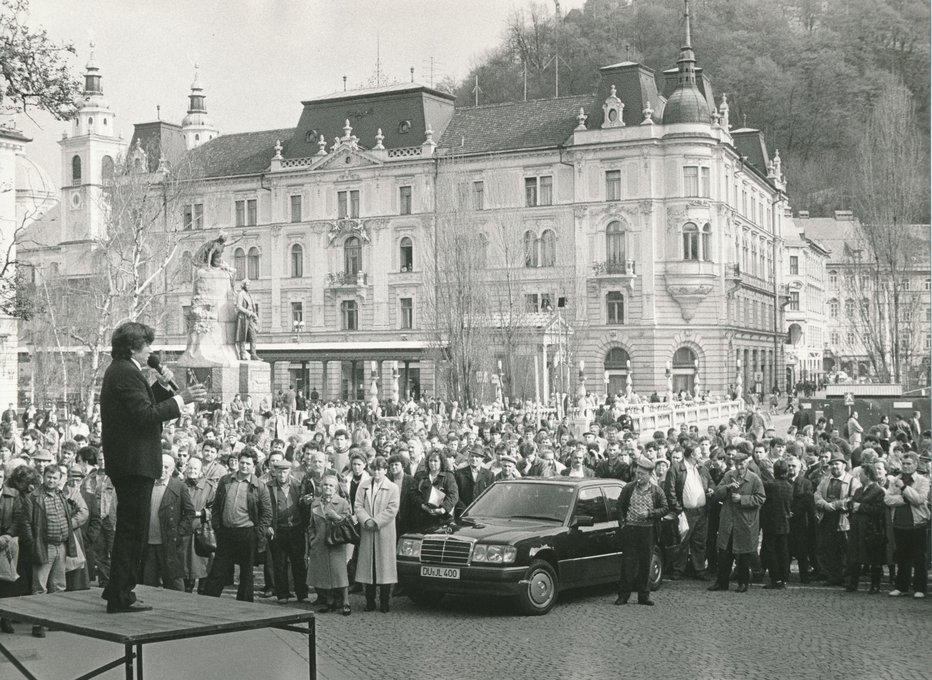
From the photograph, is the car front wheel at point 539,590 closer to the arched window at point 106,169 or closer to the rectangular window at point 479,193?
the arched window at point 106,169

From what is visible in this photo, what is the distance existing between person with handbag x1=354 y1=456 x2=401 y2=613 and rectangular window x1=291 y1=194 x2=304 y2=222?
50.6m

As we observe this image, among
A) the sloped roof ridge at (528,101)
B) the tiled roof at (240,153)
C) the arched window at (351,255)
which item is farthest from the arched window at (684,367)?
the tiled roof at (240,153)

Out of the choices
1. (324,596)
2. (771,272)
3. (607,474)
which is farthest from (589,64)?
(324,596)

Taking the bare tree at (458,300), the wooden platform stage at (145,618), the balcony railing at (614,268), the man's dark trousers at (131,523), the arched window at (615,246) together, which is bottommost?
the wooden platform stage at (145,618)

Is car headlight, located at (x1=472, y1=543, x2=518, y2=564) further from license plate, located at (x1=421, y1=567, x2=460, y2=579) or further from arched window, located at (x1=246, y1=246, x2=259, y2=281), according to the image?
arched window, located at (x1=246, y1=246, x2=259, y2=281)

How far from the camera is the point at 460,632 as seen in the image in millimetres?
9398

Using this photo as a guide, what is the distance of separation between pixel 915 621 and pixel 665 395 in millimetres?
40276

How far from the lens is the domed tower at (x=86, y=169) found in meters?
33.9

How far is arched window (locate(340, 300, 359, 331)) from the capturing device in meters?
58.7

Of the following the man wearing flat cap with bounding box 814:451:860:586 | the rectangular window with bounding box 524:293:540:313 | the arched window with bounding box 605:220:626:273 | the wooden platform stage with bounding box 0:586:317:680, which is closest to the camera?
the wooden platform stage with bounding box 0:586:317:680

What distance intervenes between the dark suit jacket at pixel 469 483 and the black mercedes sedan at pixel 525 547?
3.82 ft

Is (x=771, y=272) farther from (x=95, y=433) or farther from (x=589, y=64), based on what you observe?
(x=95, y=433)

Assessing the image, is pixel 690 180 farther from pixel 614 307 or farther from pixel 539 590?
pixel 539 590

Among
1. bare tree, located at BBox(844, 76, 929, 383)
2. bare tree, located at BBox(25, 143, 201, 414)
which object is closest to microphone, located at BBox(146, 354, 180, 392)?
bare tree, located at BBox(25, 143, 201, 414)
